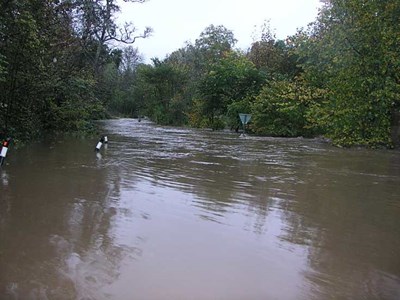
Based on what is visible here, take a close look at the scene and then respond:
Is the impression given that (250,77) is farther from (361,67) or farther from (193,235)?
(193,235)

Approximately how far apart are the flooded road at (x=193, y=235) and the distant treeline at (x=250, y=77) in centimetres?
491

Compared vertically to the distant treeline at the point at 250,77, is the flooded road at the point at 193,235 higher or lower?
lower

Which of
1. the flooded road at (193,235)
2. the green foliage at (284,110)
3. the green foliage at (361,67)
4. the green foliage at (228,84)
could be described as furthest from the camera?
the green foliage at (228,84)

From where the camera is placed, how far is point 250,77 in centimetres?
3222

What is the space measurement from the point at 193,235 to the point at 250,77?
1110 inches

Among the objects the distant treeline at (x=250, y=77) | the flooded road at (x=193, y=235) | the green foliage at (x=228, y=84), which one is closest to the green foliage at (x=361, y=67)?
the distant treeline at (x=250, y=77)

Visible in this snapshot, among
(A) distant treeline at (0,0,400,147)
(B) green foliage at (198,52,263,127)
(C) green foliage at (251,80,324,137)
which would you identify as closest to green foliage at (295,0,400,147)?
(A) distant treeline at (0,0,400,147)

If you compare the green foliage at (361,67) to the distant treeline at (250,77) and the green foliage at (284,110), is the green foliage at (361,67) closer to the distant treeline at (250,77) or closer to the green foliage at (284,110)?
the distant treeline at (250,77)

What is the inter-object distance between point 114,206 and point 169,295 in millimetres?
3101

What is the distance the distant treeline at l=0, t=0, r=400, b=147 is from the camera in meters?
13.4

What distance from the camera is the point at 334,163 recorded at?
518 inches

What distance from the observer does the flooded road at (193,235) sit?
371 centimetres

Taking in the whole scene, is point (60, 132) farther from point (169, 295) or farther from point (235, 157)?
Result: point (169, 295)

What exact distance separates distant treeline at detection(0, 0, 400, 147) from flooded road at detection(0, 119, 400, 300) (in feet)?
16.1
